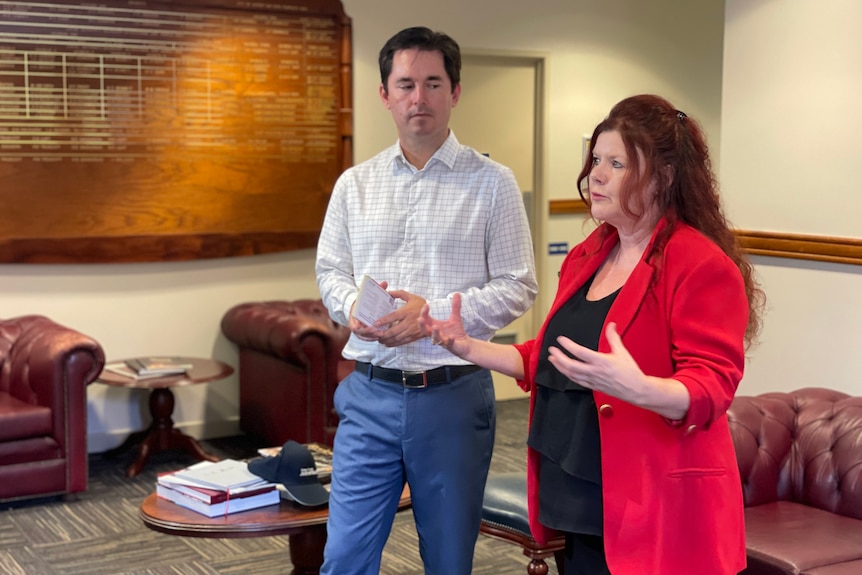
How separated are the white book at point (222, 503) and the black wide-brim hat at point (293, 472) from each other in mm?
53

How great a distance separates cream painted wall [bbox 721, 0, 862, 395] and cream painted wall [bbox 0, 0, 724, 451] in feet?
7.54

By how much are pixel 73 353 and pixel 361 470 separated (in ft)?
8.63

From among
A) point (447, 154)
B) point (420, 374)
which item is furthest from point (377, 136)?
point (420, 374)

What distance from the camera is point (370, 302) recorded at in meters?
2.27

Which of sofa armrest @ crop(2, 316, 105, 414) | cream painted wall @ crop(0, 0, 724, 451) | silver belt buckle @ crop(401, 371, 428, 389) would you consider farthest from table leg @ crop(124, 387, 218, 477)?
silver belt buckle @ crop(401, 371, 428, 389)

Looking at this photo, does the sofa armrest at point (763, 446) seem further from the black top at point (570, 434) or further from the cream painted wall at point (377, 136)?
the cream painted wall at point (377, 136)

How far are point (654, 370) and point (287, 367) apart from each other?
3677 mm

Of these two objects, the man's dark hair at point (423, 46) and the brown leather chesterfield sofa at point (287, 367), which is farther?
the brown leather chesterfield sofa at point (287, 367)

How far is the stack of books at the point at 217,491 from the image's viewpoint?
9.96 feet

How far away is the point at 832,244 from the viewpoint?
3994 mm

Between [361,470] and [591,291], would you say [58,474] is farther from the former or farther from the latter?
[591,291]

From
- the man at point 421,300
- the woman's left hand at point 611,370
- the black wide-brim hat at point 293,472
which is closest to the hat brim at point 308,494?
the black wide-brim hat at point 293,472

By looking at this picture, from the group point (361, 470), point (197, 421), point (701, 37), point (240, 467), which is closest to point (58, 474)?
point (197, 421)

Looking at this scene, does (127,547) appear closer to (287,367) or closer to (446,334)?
(287,367)
